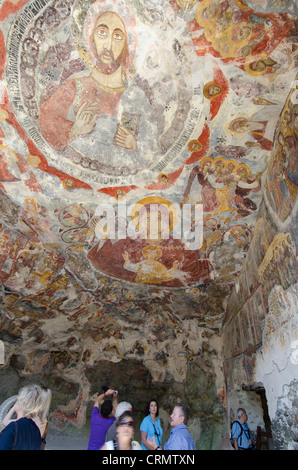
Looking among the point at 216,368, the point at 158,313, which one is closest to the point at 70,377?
the point at 158,313

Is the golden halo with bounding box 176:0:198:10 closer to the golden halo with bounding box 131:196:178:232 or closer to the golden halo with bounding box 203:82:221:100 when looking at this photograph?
the golden halo with bounding box 203:82:221:100

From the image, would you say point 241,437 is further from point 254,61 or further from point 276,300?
point 254,61

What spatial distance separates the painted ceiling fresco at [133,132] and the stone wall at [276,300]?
0.44 meters

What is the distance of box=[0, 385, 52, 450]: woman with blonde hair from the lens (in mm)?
2307

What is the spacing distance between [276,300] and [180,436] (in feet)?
8.95

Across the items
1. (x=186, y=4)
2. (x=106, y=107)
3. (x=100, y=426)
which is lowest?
(x=100, y=426)

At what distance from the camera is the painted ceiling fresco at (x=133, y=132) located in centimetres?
460

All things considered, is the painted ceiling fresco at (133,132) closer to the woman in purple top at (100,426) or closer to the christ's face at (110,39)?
the christ's face at (110,39)

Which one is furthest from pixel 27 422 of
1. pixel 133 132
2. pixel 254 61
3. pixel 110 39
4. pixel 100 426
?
pixel 254 61

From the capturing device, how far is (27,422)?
247 cm

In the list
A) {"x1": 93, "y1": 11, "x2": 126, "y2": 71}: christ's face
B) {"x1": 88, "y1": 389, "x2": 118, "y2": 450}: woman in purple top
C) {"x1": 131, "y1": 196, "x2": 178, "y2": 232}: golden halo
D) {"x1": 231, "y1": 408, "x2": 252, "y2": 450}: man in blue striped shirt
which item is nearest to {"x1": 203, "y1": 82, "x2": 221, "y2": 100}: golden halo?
{"x1": 93, "y1": 11, "x2": 126, "y2": 71}: christ's face

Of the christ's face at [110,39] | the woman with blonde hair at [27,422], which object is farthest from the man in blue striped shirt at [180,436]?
the christ's face at [110,39]

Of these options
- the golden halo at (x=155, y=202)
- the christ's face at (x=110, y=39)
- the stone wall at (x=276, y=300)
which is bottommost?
the stone wall at (x=276, y=300)

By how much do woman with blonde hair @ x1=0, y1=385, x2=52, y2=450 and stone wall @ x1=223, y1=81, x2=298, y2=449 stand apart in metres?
3.24
